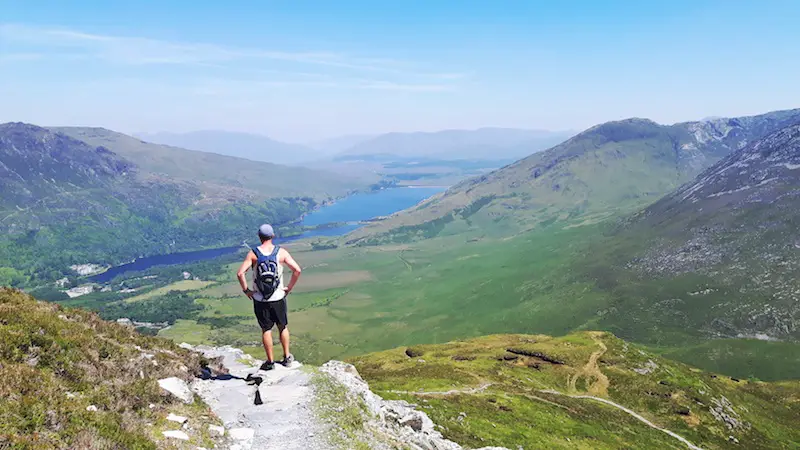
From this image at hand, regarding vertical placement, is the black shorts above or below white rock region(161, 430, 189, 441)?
above

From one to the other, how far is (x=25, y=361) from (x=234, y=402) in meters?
8.48

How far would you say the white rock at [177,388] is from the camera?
21266 mm

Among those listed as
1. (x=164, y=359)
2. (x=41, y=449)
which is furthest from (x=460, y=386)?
(x=41, y=449)

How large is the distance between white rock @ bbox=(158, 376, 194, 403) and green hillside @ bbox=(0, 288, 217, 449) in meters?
0.52

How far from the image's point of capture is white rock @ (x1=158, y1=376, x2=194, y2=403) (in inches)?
837

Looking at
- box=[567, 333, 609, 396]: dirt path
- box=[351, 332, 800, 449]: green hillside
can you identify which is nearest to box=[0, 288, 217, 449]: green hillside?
box=[351, 332, 800, 449]: green hillside

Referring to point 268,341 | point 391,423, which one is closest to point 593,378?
point 391,423

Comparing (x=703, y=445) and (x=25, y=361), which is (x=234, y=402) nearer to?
(x=25, y=361)

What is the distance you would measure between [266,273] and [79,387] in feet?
27.1

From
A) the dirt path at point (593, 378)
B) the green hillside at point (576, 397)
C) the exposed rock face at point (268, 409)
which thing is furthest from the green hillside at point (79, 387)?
the dirt path at point (593, 378)

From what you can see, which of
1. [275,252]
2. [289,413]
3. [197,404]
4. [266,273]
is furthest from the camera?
[275,252]

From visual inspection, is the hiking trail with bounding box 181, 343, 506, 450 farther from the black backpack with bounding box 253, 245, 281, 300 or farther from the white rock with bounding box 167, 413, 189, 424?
the black backpack with bounding box 253, 245, 281, 300

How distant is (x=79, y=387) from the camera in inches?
716

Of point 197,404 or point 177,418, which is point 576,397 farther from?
point 177,418
